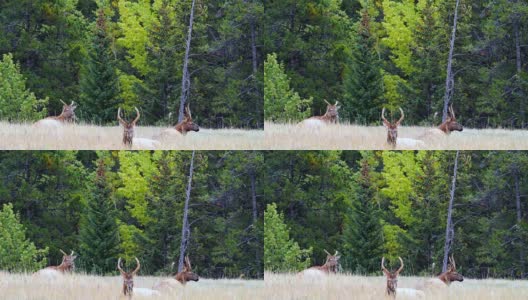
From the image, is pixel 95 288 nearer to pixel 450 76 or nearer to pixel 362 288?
pixel 362 288

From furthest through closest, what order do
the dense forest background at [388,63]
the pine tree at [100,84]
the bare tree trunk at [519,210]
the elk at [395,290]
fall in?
the bare tree trunk at [519,210] < the dense forest background at [388,63] < the pine tree at [100,84] < the elk at [395,290]

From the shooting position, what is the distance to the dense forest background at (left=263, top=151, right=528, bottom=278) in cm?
2714

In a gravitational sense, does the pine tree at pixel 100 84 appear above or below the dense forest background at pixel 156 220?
above

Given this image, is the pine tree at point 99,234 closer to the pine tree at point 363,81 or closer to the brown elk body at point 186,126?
the brown elk body at point 186,126

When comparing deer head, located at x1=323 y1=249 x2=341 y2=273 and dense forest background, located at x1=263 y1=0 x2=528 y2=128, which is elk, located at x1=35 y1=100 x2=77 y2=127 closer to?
dense forest background, located at x1=263 y1=0 x2=528 y2=128

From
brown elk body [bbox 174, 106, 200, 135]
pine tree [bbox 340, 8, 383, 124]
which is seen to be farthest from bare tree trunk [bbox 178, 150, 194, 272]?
pine tree [bbox 340, 8, 383, 124]

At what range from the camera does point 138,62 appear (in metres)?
30.2

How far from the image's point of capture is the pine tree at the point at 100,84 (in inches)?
1141

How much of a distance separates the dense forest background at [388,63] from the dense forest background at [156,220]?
8.62 ft

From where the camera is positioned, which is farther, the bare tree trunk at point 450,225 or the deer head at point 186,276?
the bare tree trunk at point 450,225

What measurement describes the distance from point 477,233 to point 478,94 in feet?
15.5

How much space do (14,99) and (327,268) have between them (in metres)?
10.4

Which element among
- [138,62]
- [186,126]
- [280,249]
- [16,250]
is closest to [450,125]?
[280,249]

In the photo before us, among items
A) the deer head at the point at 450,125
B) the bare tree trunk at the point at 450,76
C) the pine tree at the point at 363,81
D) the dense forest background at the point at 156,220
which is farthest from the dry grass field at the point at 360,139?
the bare tree trunk at the point at 450,76
